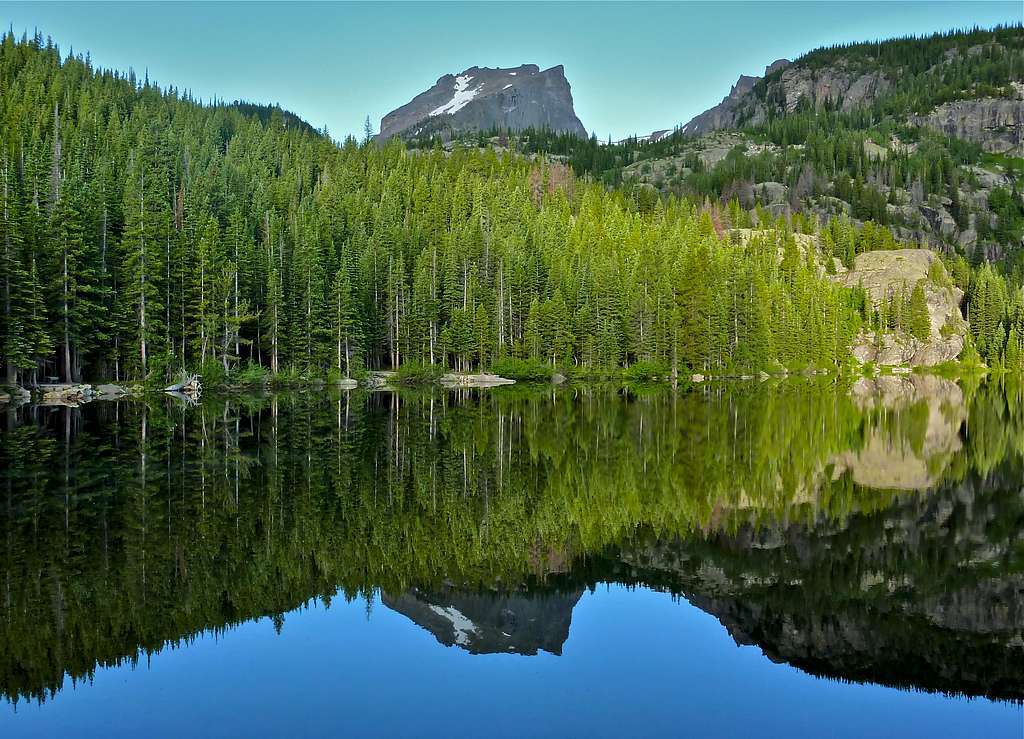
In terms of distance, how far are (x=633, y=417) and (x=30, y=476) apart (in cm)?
2903

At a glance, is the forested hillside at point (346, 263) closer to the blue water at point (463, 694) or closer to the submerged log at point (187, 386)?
the submerged log at point (187, 386)

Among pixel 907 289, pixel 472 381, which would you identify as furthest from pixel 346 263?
pixel 907 289

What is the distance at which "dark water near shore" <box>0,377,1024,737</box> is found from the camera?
31.3 feet

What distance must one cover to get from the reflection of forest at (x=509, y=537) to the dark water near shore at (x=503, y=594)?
8 cm

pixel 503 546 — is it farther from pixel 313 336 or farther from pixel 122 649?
pixel 313 336

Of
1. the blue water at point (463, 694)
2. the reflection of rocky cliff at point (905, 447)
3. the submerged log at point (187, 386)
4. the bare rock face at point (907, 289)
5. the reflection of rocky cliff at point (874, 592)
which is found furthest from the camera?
the bare rock face at point (907, 289)

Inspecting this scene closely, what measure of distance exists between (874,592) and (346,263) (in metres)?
81.0

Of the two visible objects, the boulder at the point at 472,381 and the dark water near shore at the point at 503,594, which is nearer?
the dark water near shore at the point at 503,594

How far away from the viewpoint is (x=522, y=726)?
9.02 metres

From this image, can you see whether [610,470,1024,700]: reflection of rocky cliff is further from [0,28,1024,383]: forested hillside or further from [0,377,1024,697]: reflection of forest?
[0,28,1024,383]: forested hillside

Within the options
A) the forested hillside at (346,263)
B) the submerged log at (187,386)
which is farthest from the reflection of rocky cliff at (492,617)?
the submerged log at (187,386)

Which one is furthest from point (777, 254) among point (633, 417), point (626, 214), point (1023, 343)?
point (633, 417)

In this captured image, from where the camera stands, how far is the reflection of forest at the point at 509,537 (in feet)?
38.8

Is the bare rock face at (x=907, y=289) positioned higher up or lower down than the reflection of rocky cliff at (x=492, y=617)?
higher up
